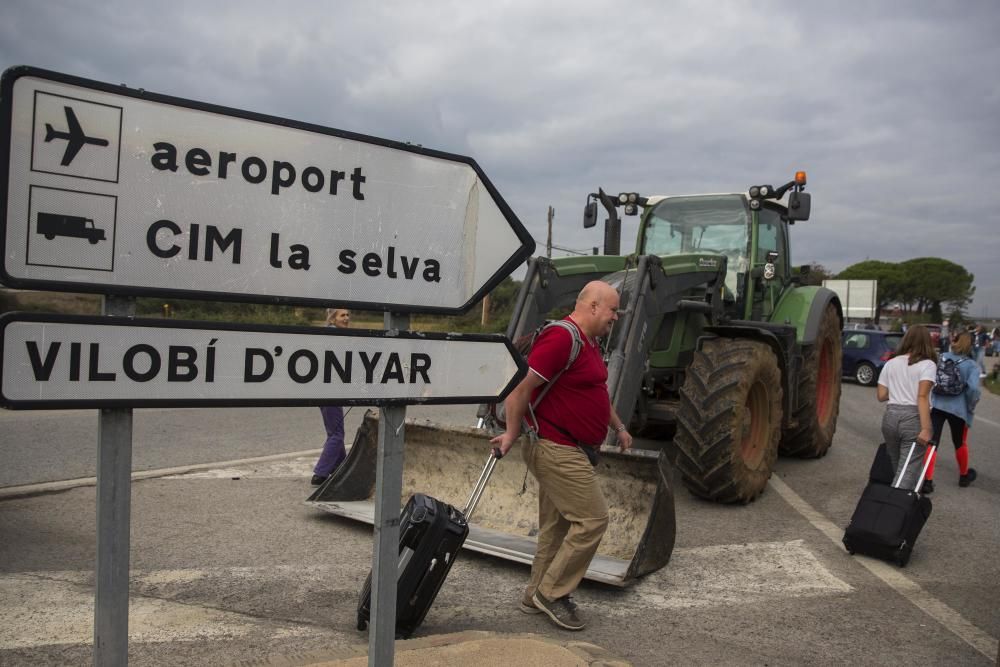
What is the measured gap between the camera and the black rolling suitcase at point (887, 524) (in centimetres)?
519

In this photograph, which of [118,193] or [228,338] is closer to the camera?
[118,193]

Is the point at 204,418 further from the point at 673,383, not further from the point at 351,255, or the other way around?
the point at 351,255

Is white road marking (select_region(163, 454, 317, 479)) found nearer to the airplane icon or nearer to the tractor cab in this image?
the tractor cab

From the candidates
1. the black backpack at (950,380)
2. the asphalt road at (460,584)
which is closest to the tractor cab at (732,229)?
the black backpack at (950,380)

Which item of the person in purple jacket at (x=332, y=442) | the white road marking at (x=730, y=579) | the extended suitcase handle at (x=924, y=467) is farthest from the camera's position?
the person in purple jacket at (x=332, y=442)

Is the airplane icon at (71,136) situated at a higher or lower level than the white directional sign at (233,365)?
higher

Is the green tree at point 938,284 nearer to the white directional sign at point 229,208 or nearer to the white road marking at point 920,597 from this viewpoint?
the white road marking at point 920,597

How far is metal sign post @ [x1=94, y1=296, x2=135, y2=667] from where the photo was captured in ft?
6.36

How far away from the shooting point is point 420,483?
19.8 feet

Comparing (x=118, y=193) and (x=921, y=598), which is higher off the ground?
(x=118, y=193)

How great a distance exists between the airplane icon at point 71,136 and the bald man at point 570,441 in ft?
8.16

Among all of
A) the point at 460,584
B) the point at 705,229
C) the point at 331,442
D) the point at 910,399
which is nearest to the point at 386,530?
the point at 460,584

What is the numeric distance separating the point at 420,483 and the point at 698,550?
2.13 metres

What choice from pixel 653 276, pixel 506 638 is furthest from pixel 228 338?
pixel 653 276
